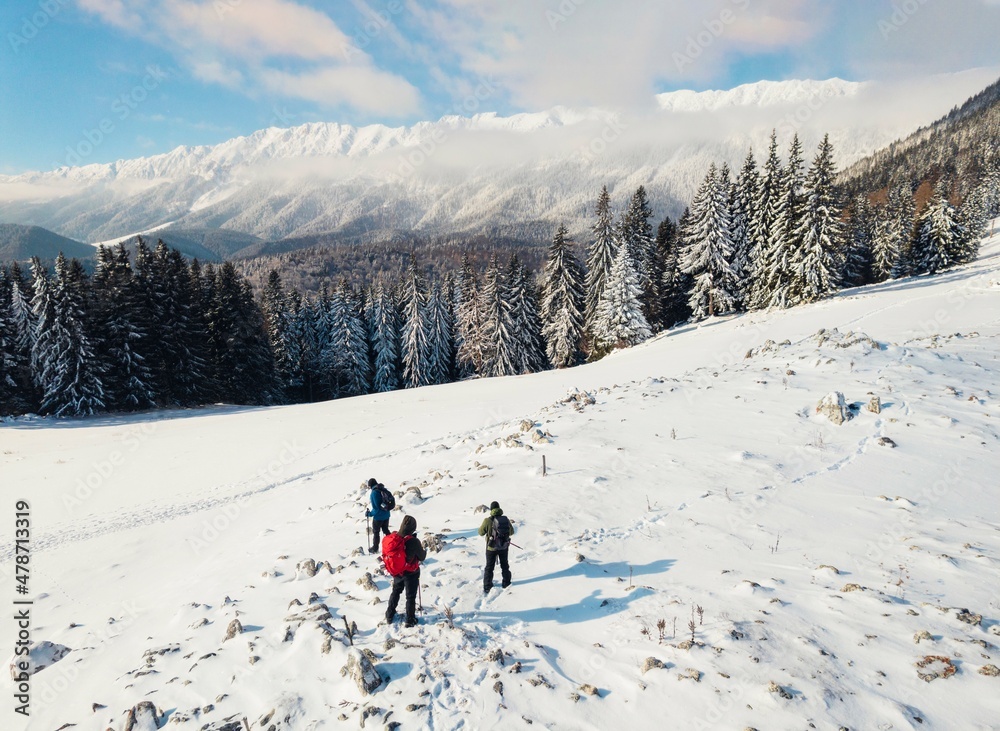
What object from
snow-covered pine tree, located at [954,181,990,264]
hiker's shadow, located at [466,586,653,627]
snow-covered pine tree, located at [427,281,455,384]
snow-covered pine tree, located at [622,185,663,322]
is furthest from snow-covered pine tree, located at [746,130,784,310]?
hiker's shadow, located at [466,586,653,627]

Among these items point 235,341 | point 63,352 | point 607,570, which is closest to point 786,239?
point 607,570

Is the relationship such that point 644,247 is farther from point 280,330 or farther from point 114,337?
point 114,337

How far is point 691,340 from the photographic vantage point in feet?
121

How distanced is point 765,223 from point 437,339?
38.2 meters

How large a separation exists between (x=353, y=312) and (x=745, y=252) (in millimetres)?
46874

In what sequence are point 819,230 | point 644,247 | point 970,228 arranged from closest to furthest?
point 819,230 < point 644,247 < point 970,228

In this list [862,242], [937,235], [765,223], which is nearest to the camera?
[765,223]

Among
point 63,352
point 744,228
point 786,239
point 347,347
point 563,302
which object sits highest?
point 744,228

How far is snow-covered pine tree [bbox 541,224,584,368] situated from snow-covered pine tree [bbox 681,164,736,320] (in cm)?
1150

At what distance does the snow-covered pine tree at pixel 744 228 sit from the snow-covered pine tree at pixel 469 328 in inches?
1110

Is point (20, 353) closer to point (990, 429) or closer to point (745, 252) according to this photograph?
point (990, 429)

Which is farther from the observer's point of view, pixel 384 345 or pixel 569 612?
pixel 384 345

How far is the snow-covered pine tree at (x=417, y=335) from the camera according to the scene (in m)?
56.3

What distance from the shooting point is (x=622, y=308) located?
145ft
